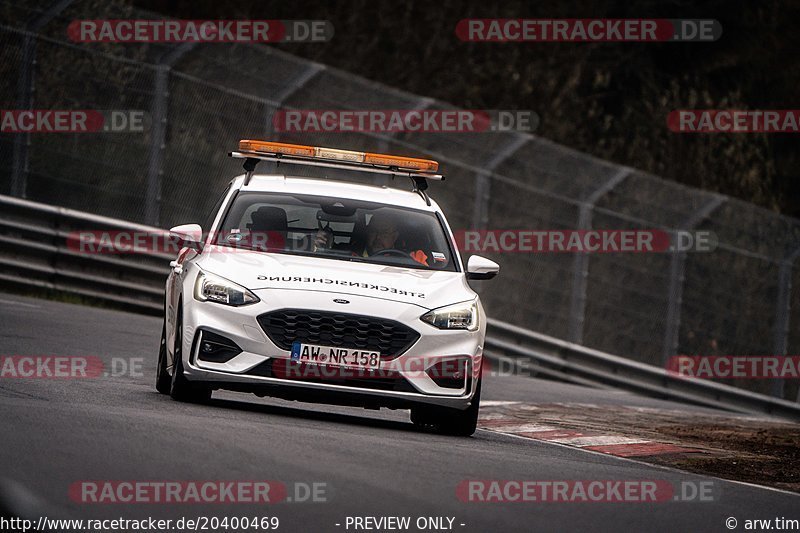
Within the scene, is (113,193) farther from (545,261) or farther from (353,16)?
(353,16)

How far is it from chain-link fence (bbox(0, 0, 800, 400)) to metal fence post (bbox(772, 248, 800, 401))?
0.02 m

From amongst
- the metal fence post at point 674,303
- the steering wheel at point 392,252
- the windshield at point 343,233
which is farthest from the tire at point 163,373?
the metal fence post at point 674,303

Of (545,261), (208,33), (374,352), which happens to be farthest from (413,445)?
(208,33)

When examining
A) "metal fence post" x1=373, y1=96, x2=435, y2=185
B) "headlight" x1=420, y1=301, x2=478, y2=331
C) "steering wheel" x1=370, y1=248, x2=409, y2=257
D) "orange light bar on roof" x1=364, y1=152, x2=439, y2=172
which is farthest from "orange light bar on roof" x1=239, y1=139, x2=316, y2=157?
Answer: "metal fence post" x1=373, y1=96, x2=435, y2=185

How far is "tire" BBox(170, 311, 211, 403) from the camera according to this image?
11.3 m

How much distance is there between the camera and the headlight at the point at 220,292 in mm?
11117

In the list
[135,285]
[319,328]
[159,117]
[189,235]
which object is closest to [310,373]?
[319,328]

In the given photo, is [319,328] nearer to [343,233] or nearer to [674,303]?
[343,233]

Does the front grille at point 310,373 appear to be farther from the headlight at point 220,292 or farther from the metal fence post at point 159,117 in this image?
the metal fence post at point 159,117

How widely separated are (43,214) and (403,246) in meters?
8.82

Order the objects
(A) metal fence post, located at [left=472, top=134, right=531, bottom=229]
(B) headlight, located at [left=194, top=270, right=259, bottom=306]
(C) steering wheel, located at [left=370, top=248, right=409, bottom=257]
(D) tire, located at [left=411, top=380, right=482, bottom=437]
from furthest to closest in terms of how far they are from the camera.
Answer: (A) metal fence post, located at [left=472, top=134, right=531, bottom=229], (C) steering wheel, located at [left=370, top=248, right=409, bottom=257], (D) tire, located at [left=411, top=380, right=482, bottom=437], (B) headlight, located at [left=194, top=270, right=259, bottom=306]

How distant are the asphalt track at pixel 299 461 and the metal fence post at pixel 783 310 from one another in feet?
33.7

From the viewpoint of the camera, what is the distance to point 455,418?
11.8m

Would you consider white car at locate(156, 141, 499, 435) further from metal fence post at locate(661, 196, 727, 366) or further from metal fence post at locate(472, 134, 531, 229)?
metal fence post at locate(661, 196, 727, 366)
